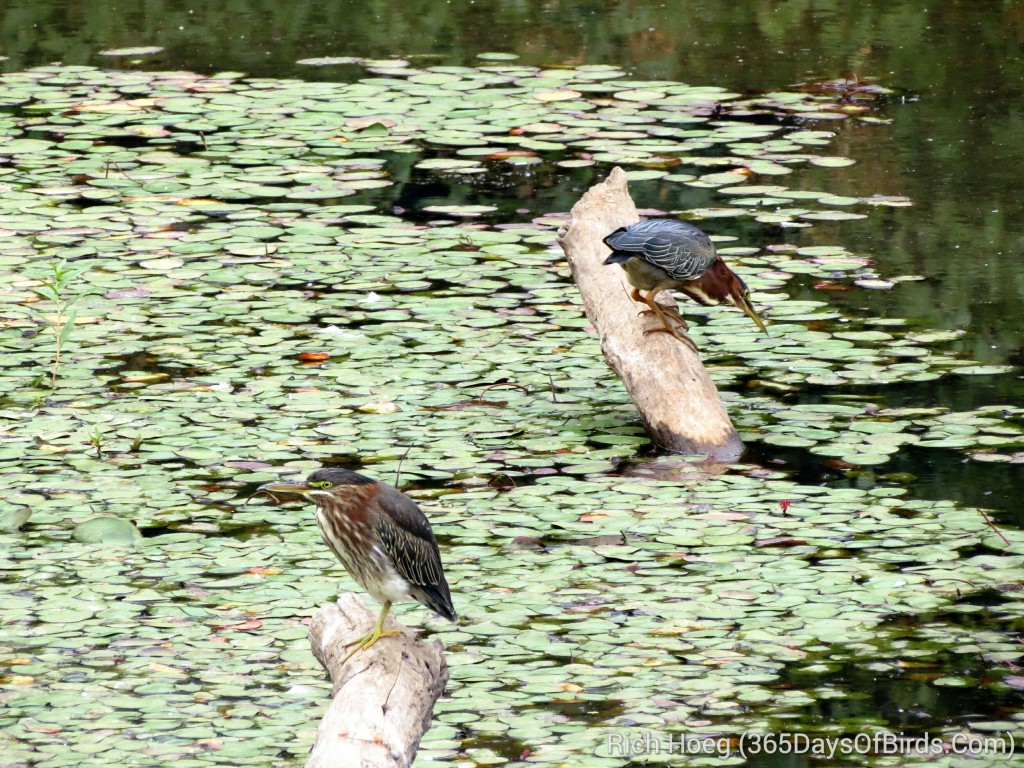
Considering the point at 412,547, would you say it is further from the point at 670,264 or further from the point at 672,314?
→ the point at 672,314

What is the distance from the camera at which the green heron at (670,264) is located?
5.91 metres

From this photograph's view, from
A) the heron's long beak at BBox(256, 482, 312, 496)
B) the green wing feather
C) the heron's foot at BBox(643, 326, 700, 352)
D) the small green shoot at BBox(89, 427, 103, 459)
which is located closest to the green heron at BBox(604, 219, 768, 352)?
the heron's foot at BBox(643, 326, 700, 352)

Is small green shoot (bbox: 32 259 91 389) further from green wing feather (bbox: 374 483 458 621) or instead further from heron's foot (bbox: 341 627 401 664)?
heron's foot (bbox: 341 627 401 664)

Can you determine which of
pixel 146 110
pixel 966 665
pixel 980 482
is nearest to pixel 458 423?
pixel 980 482

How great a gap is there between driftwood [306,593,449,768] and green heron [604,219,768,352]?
6.86 ft

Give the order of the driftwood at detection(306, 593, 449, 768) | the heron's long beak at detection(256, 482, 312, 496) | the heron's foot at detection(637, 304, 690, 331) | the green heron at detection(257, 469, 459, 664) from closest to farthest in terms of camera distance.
Answer: the driftwood at detection(306, 593, 449, 768) < the heron's long beak at detection(256, 482, 312, 496) < the green heron at detection(257, 469, 459, 664) < the heron's foot at detection(637, 304, 690, 331)

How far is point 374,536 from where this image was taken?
156 inches

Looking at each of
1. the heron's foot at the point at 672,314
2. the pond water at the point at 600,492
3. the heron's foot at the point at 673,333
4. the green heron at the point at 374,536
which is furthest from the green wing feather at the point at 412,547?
the heron's foot at the point at 672,314

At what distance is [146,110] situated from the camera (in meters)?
9.84

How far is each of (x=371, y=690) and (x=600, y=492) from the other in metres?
1.82

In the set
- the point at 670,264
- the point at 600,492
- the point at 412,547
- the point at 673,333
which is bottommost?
the point at 600,492

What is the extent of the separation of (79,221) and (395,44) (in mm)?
4061

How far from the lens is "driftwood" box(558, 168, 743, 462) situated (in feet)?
19.0

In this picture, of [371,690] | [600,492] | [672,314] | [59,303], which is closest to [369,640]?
[371,690]
